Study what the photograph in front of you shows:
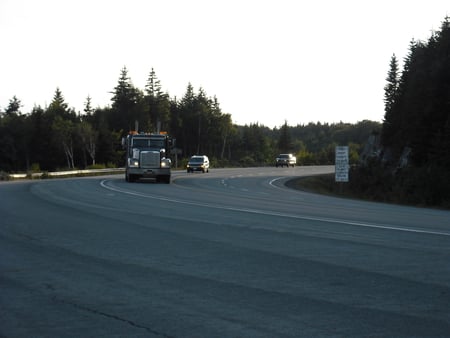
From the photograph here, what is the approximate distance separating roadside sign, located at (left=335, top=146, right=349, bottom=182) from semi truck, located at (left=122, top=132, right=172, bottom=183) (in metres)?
10.2

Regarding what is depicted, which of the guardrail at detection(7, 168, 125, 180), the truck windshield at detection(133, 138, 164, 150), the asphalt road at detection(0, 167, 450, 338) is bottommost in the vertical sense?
the guardrail at detection(7, 168, 125, 180)

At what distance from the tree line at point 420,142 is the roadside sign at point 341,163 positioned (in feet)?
Result: 9.36

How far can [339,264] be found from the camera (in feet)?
30.6

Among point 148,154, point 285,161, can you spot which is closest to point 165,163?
point 148,154

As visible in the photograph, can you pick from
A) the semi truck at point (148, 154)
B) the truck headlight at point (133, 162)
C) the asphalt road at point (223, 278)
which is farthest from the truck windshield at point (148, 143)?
the asphalt road at point (223, 278)

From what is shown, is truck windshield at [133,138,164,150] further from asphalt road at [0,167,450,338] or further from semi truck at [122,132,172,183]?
asphalt road at [0,167,450,338]

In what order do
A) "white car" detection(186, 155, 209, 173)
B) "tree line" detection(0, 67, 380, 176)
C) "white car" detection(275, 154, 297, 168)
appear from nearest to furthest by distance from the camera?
1. "white car" detection(186, 155, 209, 173)
2. "white car" detection(275, 154, 297, 168)
3. "tree line" detection(0, 67, 380, 176)

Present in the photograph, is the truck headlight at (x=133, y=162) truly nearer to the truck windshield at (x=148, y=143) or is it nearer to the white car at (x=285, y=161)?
the truck windshield at (x=148, y=143)

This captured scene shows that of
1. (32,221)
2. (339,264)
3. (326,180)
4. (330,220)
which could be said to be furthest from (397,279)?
(326,180)

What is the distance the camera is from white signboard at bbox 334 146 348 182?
32969 millimetres

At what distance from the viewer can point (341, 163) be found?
33.3 meters

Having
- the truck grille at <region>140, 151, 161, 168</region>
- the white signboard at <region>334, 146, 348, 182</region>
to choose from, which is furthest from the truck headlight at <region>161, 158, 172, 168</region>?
the white signboard at <region>334, 146, 348, 182</region>

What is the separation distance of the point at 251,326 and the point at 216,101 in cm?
14298

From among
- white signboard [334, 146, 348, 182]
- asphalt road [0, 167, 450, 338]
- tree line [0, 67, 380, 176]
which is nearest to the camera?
asphalt road [0, 167, 450, 338]
